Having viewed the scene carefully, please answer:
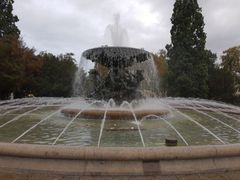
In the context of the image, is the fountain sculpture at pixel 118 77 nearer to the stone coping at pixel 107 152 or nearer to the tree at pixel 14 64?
the stone coping at pixel 107 152

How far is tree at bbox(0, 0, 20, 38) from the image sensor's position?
1702 inches

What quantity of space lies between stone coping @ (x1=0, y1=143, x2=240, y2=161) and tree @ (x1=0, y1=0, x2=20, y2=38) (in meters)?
39.7

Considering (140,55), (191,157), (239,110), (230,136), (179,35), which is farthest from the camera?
(179,35)

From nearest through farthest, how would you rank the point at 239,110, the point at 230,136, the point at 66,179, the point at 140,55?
→ the point at 66,179
the point at 230,136
the point at 140,55
the point at 239,110

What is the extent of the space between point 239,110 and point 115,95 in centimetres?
787

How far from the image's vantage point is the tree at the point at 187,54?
1517 inches

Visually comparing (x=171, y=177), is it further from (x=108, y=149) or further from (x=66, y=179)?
(x=66, y=179)

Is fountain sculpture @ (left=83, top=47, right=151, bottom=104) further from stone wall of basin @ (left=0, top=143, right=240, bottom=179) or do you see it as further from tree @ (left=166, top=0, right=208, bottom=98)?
tree @ (left=166, top=0, right=208, bottom=98)

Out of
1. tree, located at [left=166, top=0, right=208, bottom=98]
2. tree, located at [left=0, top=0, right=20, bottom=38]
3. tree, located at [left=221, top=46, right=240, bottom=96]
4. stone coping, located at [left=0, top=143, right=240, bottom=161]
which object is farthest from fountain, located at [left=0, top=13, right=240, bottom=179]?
tree, located at [left=221, top=46, right=240, bottom=96]

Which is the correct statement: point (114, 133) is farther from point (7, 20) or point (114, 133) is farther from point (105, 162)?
point (7, 20)

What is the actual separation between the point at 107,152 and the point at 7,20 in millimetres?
42338

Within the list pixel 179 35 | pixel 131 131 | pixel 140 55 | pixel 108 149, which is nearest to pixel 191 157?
pixel 108 149

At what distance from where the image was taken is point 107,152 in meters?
5.57

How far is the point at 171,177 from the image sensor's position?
5.60m
